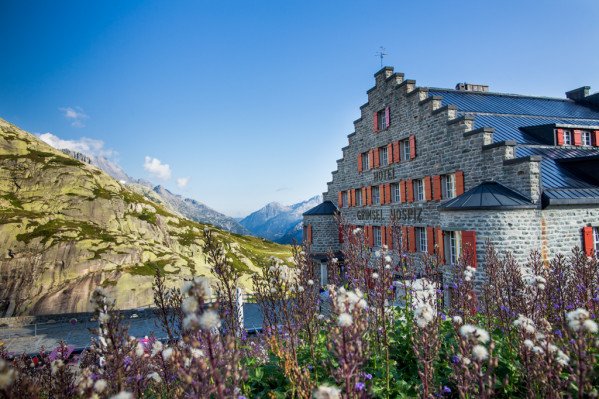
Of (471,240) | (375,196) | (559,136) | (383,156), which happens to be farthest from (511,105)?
(471,240)

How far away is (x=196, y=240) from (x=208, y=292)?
4451cm

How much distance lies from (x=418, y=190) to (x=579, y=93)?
2014 cm

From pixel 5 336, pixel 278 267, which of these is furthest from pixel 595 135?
pixel 5 336

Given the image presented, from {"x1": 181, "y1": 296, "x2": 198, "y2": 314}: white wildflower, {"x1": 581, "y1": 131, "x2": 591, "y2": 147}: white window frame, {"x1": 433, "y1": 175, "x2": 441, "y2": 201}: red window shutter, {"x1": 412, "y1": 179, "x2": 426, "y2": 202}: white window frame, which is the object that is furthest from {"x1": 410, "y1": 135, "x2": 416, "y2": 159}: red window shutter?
{"x1": 181, "y1": 296, "x2": 198, "y2": 314}: white wildflower

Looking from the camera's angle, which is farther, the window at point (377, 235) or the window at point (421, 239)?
the window at point (377, 235)

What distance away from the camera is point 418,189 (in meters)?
23.3

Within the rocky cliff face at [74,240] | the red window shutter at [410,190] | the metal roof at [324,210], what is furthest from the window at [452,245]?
the metal roof at [324,210]

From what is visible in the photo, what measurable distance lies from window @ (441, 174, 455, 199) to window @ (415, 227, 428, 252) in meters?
3.00

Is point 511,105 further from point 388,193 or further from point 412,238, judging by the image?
point 412,238

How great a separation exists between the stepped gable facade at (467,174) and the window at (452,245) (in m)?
0.06

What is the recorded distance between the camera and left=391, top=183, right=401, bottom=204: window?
25188 mm

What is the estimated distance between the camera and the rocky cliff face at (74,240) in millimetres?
26734

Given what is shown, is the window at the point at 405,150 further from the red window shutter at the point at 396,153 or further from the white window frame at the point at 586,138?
the white window frame at the point at 586,138

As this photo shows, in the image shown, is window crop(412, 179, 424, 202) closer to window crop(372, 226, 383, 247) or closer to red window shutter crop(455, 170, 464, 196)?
red window shutter crop(455, 170, 464, 196)
